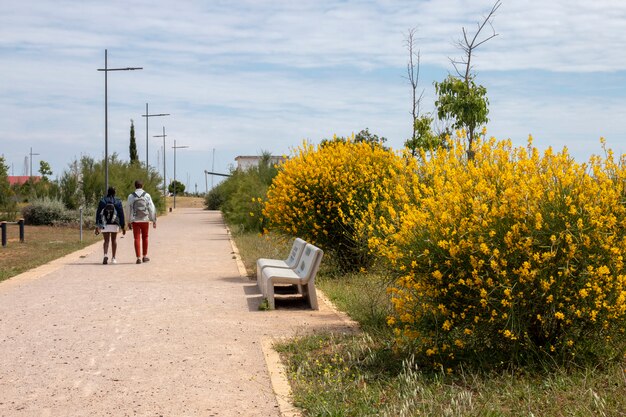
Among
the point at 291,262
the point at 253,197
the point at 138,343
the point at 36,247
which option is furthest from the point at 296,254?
the point at 253,197

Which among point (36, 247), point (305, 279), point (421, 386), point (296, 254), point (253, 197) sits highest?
point (253, 197)

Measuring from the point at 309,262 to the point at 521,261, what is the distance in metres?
4.78

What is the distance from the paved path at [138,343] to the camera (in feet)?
20.4

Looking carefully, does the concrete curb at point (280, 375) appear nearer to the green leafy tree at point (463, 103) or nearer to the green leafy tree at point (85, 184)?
the green leafy tree at point (463, 103)

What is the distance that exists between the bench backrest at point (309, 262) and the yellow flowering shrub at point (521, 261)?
359 centimetres

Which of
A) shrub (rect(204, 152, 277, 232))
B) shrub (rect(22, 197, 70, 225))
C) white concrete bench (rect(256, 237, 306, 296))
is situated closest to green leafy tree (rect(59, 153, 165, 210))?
shrub (rect(22, 197, 70, 225))

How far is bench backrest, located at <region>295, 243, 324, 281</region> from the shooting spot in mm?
10555

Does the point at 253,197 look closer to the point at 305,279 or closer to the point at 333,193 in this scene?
the point at 333,193

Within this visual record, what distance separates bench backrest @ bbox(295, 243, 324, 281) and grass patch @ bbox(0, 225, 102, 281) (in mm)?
5984

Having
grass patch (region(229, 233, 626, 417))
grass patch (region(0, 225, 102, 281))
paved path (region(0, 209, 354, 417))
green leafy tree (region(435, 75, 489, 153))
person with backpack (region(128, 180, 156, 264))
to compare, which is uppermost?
green leafy tree (region(435, 75, 489, 153))

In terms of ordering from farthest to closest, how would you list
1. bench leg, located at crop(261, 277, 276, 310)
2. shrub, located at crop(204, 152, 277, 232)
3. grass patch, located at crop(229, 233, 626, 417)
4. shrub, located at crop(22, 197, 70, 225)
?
shrub, located at crop(22, 197, 70, 225) < shrub, located at crop(204, 152, 277, 232) < bench leg, located at crop(261, 277, 276, 310) < grass patch, located at crop(229, 233, 626, 417)

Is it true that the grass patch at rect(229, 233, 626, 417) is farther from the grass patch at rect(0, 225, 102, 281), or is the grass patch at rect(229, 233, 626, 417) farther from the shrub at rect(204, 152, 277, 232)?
the shrub at rect(204, 152, 277, 232)

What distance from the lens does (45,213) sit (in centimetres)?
3628

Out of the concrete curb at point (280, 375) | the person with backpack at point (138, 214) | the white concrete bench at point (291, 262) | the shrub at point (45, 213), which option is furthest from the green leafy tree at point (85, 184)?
the concrete curb at point (280, 375)
